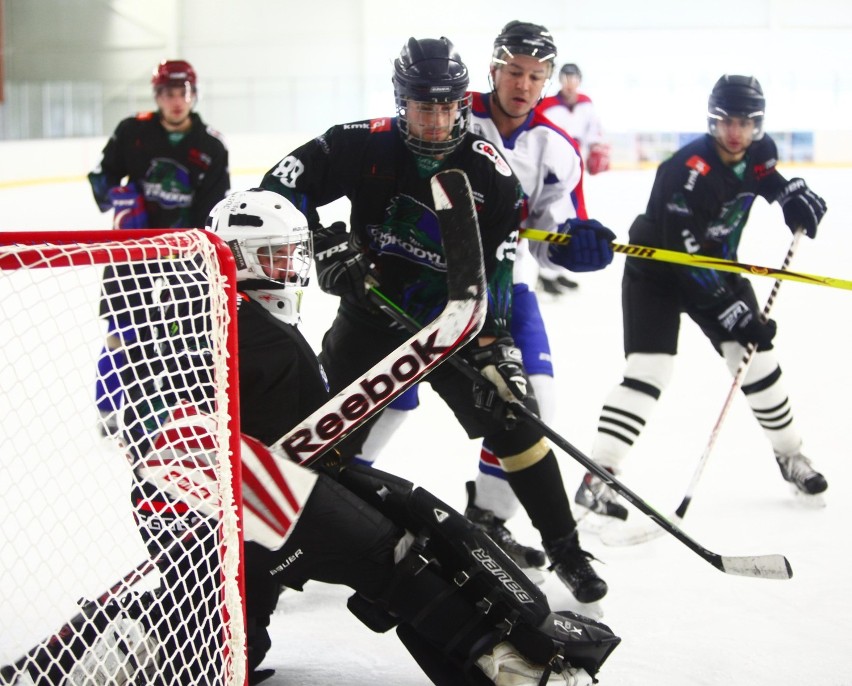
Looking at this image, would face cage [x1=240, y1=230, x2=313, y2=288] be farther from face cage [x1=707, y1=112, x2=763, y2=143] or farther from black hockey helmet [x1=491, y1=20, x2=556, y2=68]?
face cage [x1=707, y1=112, x2=763, y2=143]

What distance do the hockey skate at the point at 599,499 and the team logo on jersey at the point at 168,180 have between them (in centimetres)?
188

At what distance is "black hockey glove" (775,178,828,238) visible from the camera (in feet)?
9.63

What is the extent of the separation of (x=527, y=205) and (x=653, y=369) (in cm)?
59

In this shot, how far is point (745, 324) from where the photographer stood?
2.88 metres

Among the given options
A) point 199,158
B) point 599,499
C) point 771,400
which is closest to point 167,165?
point 199,158

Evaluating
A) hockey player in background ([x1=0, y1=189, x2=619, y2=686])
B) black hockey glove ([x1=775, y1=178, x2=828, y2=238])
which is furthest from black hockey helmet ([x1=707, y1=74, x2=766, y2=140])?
hockey player in background ([x1=0, y1=189, x2=619, y2=686])

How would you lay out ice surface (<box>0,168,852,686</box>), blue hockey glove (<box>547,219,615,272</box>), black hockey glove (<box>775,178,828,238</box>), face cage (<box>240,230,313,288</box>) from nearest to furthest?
face cage (<box>240,230,313,288</box>)
ice surface (<box>0,168,852,686</box>)
blue hockey glove (<box>547,219,615,272</box>)
black hockey glove (<box>775,178,828,238</box>)

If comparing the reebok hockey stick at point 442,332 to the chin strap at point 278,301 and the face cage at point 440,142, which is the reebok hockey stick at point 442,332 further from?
the face cage at point 440,142

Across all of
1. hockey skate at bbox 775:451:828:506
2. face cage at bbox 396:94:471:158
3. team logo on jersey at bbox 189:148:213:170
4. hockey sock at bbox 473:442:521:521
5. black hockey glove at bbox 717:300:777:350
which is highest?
face cage at bbox 396:94:471:158

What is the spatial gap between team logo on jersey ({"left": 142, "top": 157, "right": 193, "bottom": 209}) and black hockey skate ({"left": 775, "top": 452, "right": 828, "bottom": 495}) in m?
2.24

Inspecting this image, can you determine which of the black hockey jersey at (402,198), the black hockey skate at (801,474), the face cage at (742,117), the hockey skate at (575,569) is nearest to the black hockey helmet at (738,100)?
the face cage at (742,117)

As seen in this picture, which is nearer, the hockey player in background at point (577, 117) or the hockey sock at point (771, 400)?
the hockey sock at point (771, 400)

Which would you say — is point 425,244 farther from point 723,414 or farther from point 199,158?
point 199,158

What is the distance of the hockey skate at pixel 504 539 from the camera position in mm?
2561
